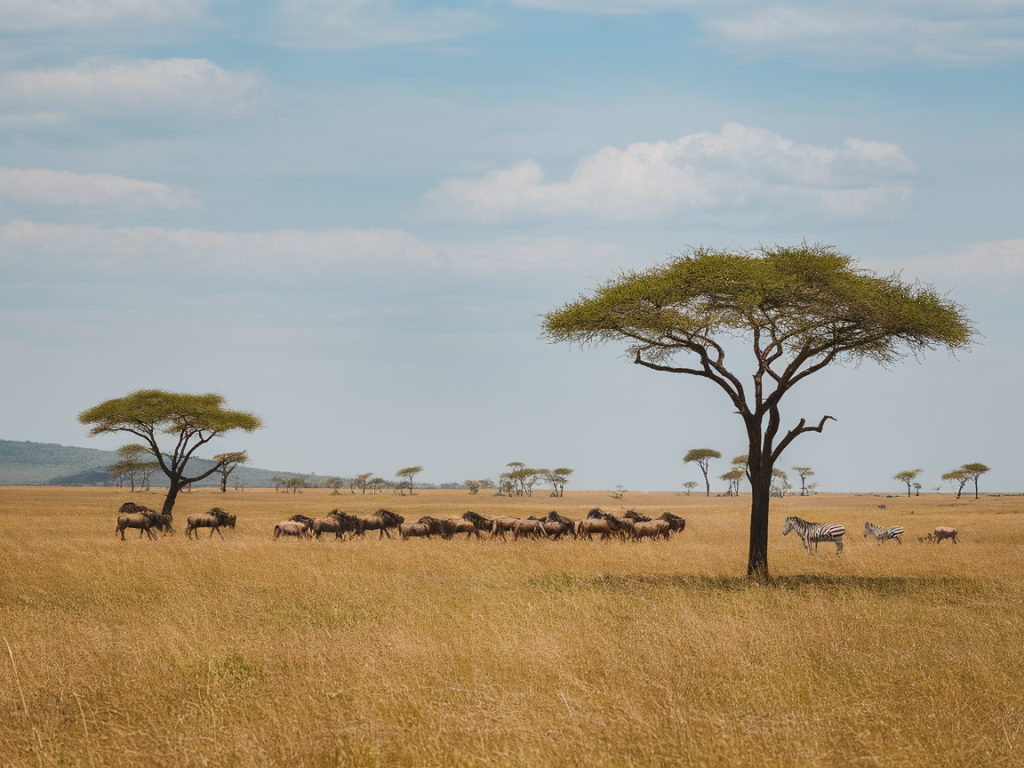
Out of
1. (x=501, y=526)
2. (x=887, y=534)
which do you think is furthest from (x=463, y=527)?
(x=887, y=534)

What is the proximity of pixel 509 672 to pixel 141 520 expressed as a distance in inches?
1081

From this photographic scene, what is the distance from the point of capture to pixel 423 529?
3005 cm

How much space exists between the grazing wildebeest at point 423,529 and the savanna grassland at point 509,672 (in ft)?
40.0

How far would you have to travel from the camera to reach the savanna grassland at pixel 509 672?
20.5 feet

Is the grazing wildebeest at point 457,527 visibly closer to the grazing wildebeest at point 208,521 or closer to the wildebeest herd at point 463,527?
the wildebeest herd at point 463,527

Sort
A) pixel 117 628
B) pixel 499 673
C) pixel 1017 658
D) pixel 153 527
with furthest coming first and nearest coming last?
pixel 153 527, pixel 117 628, pixel 1017 658, pixel 499 673

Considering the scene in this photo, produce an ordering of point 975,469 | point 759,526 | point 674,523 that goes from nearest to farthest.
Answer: point 759,526
point 674,523
point 975,469

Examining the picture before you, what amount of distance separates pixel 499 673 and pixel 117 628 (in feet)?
21.6

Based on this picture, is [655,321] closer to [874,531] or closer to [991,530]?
[874,531]

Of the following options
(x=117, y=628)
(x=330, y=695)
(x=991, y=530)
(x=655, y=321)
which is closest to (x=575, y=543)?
(x=655, y=321)

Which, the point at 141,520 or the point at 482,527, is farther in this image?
the point at 482,527

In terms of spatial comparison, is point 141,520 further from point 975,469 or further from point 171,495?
point 975,469

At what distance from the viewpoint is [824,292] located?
18391 mm

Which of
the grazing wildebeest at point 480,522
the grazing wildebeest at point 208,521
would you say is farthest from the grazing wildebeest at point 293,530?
the grazing wildebeest at point 480,522
